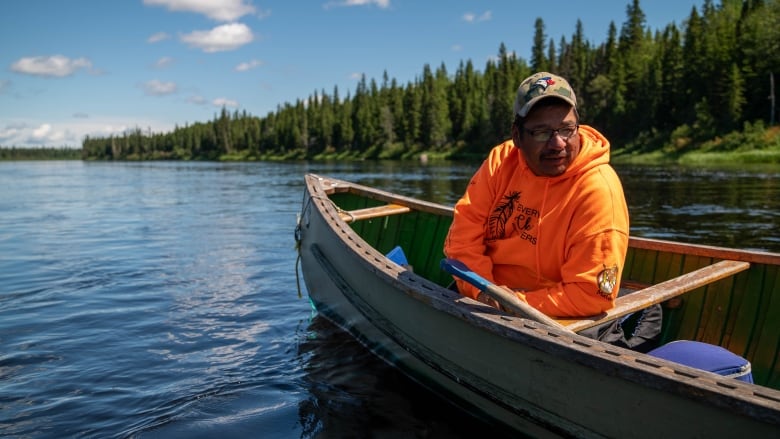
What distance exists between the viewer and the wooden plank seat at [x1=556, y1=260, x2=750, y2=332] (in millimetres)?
3180

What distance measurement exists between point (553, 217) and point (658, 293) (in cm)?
92

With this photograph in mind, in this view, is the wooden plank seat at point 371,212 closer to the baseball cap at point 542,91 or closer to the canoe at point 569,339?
the canoe at point 569,339

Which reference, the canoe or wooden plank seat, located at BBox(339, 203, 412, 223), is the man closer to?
the canoe

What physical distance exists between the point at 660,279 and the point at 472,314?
101 inches

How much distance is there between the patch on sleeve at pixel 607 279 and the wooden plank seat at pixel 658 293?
193mm

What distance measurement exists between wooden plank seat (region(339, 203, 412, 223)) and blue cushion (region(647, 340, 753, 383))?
12.0 ft

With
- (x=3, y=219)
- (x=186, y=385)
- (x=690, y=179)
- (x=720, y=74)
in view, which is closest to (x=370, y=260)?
(x=186, y=385)

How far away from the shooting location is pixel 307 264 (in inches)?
266

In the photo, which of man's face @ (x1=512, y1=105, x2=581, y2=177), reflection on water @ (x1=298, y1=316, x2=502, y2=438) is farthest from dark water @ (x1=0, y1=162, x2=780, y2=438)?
man's face @ (x1=512, y1=105, x2=581, y2=177)

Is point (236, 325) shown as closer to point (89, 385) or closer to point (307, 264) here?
point (307, 264)

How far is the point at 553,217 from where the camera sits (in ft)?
10.9

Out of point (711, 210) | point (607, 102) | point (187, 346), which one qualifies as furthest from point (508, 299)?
point (607, 102)

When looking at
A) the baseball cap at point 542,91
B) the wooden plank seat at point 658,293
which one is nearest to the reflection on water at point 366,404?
the wooden plank seat at point 658,293

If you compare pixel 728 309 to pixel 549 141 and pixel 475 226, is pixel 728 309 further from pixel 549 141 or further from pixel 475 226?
pixel 549 141
